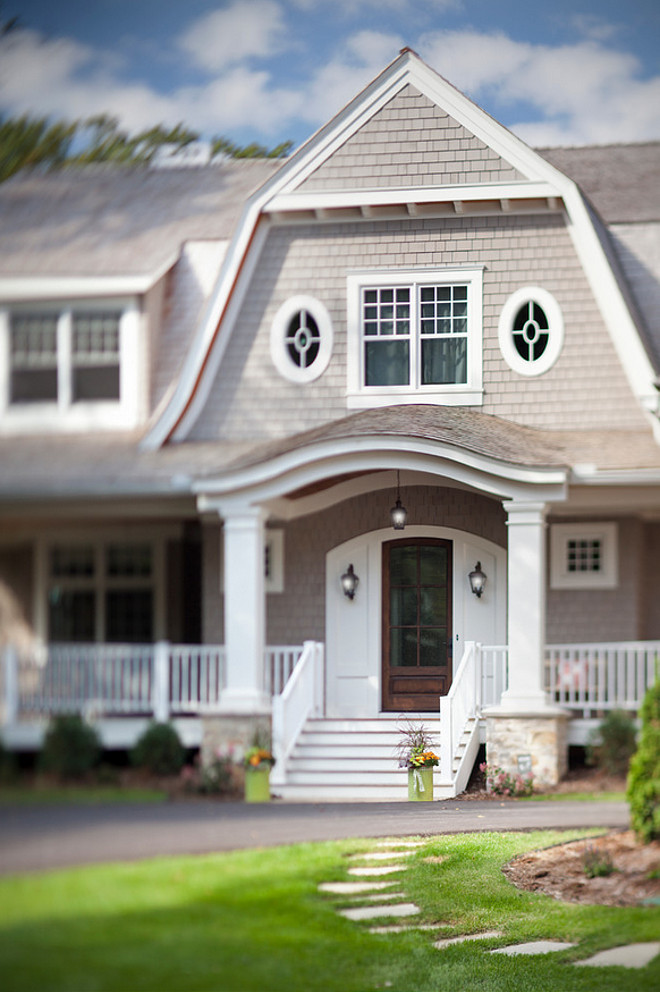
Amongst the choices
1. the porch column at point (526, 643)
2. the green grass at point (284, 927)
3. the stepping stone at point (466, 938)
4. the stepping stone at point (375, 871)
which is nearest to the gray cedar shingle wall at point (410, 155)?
the porch column at point (526, 643)

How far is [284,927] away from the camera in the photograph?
3648 mm

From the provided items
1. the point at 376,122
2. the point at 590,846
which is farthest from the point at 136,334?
the point at 590,846

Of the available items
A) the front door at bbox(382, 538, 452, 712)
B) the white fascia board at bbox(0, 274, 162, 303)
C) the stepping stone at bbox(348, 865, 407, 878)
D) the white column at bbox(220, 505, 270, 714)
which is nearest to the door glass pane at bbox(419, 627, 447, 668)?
the front door at bbox(382, 538, 452, 712)

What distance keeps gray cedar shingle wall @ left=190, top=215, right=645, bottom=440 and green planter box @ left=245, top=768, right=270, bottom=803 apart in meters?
0.86

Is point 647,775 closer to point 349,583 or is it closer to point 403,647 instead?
point 403,647

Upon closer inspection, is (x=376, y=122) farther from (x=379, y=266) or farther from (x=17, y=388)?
(x=17, y=388)

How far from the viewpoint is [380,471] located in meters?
2.86

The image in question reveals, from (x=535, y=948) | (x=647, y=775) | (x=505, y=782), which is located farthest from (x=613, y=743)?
(x=535, y=948)

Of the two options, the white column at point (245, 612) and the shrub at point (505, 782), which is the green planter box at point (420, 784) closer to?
the shrub at point (505, 782)

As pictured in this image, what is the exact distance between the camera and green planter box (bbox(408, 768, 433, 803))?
9.71 feet

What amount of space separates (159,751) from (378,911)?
2.26 metres

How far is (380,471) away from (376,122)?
3.04ft

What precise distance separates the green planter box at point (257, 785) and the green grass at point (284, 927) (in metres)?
0.21

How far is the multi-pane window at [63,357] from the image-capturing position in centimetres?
216
